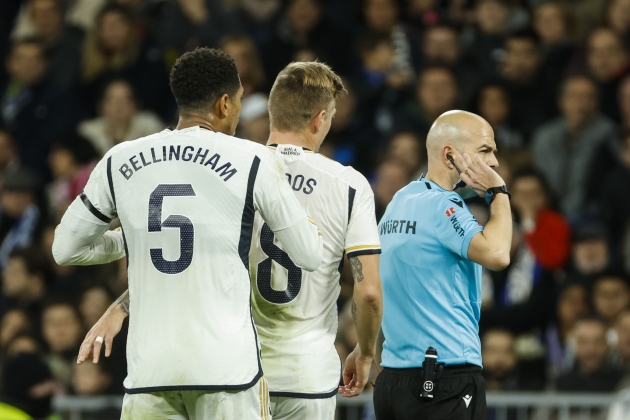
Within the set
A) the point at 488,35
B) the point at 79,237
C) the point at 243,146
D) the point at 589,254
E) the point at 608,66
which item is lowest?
the point at 79,237

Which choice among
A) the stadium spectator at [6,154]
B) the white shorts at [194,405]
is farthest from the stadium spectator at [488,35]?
the white shorts at [194,405]

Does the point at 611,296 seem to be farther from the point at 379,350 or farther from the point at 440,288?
the point at 440,288

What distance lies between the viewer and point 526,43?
10625mm

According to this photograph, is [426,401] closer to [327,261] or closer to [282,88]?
[327,261]

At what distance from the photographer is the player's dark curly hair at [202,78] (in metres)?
4.39

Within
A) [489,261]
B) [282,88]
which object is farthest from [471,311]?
[282,88]

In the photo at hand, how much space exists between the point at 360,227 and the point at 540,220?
4.86 m

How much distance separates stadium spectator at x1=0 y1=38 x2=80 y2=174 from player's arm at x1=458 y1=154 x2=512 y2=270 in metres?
7.58

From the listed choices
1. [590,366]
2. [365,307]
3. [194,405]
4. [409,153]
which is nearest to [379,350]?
[365,307]

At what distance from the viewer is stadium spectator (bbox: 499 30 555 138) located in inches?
413

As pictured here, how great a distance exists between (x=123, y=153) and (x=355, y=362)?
1.53 metres

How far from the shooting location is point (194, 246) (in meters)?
4.18

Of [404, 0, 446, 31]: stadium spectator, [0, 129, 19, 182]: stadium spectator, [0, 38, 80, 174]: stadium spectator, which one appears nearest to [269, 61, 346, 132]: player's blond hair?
[404, 0, 446, 31]: stadium spectator

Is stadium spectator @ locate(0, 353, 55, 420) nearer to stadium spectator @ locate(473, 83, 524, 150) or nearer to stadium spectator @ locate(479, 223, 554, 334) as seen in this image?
stadium spectator @ locate(479, 223, 554, 334)
